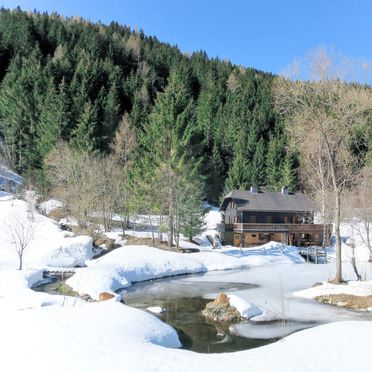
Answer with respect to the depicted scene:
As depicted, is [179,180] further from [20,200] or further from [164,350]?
[164,350]

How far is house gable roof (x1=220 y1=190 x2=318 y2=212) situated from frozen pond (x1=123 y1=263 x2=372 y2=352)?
14717mm

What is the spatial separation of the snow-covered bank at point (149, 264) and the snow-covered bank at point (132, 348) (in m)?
7.19

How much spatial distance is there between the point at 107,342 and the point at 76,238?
21.2 meters

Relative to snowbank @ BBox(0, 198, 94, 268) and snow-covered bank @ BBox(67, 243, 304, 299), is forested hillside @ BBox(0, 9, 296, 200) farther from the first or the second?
snowbank @ BBox(0, 198, 94, 268)

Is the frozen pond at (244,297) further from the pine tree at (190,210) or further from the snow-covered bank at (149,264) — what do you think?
the pine tree at (190,210)

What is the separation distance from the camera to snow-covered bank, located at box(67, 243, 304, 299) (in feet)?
69.0

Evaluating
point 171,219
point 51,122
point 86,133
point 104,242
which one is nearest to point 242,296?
point 171,219

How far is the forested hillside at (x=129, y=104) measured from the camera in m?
47.4

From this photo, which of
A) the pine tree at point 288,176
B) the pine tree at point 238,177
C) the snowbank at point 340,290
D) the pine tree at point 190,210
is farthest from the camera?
the pine tree at point 238,177

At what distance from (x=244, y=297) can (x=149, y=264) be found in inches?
383

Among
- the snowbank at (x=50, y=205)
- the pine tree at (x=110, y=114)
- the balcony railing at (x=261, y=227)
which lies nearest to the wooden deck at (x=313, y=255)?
the balcony railing at (x=261, y=227)

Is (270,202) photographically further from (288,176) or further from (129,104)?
(129,104)

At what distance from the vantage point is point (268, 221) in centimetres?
4544

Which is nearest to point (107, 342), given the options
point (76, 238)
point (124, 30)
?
point (76, 238)
